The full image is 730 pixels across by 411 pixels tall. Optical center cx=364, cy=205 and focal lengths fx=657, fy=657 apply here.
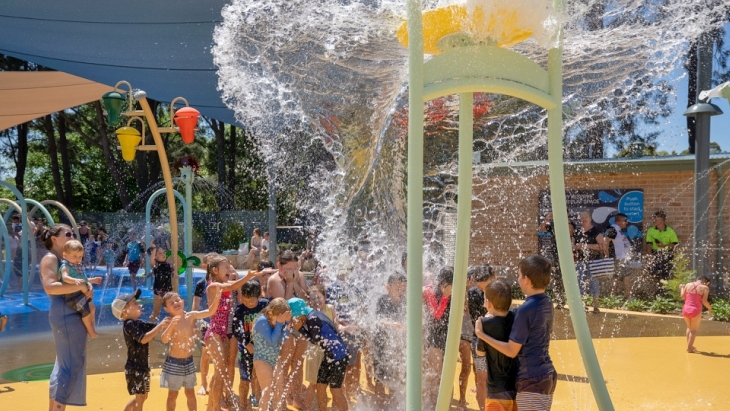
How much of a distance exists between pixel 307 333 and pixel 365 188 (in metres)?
1.60

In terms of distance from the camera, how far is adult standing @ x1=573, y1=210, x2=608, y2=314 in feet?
34.5

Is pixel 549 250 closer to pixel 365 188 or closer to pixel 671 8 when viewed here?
pixel 365 188

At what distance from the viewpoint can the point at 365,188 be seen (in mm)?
5875

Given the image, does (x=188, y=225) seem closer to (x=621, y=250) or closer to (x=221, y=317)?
(x=221, y=317)

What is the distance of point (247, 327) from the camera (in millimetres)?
5242

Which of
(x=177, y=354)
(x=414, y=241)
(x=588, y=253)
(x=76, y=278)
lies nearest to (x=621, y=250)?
(x=588, y=253)

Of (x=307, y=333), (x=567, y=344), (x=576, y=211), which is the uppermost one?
(x=576, y=211)

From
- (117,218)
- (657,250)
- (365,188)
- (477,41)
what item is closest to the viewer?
(477,41)

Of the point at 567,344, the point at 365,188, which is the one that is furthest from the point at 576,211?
the point at 365,188

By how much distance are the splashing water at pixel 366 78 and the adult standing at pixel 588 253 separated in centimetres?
475

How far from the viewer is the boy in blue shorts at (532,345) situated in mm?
3547

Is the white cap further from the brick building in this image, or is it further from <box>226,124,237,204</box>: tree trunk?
<box>226,124,237,204</box>: tree trunk

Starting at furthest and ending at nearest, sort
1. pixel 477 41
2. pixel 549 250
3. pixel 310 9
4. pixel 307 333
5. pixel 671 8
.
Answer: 1. pixel 549 250
2. pixel 307 333
3. pixel 310 9
4. pixel 671 8
5. pixel 477 41

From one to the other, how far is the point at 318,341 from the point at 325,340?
0.05 meters
